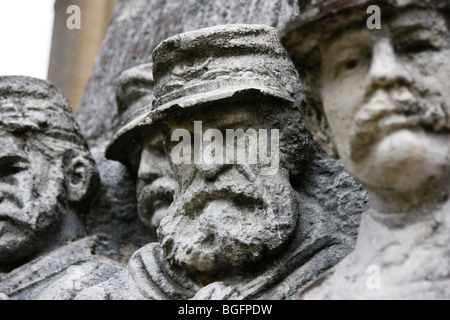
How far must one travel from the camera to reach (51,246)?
2385mm

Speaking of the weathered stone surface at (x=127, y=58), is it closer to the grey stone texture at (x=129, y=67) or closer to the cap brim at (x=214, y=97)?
the grey stone texture at (x=129, y=67)

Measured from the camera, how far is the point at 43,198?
7.75 feet

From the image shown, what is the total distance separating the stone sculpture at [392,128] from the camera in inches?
53.3

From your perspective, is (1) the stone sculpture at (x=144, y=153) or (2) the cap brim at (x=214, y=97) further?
(1) the stone sculpture at (x=144, y=153)

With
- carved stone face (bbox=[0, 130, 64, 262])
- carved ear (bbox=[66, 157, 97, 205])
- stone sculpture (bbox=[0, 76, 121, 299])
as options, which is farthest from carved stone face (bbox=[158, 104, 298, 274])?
carved ear (bbox=[66, 157, 97, 205])

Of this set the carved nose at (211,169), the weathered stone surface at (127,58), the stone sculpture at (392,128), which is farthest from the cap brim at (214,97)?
the weathered stone surface at (127,58)

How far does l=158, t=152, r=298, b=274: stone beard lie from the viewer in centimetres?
173

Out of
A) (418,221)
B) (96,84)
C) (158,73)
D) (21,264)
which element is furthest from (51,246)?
(418,221)

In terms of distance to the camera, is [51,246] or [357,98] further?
[51,246]

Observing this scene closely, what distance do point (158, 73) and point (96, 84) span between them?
1412mm

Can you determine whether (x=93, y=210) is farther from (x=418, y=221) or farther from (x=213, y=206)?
(x=418, y=221)

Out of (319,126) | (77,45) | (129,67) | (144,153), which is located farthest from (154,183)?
(77,45)

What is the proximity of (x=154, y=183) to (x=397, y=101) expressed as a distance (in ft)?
3.65
